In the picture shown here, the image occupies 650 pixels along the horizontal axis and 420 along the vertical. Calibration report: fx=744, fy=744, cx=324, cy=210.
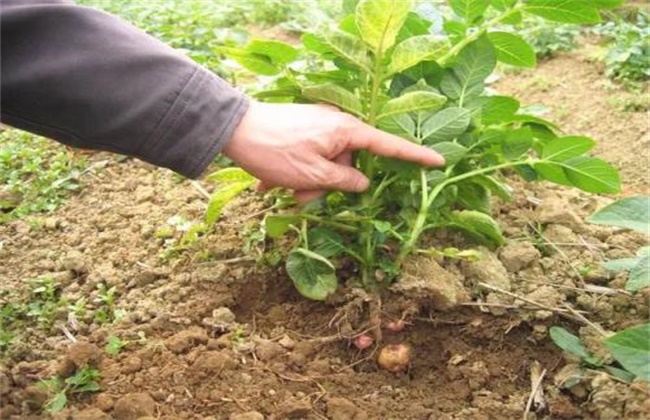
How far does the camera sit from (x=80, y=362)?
1198 mm

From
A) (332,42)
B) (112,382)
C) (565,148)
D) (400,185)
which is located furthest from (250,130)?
(565,148)

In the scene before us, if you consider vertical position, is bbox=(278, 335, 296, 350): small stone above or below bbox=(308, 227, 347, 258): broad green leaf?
below

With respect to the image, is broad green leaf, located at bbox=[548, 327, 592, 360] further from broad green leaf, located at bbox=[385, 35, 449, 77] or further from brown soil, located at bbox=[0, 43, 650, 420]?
broad green leaf, located at bbox=[385, 35, 449, 77]

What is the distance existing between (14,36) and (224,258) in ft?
1.91

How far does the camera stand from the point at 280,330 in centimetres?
131

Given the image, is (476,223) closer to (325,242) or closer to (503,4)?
(325,242)

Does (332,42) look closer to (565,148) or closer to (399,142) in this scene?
(399,142)

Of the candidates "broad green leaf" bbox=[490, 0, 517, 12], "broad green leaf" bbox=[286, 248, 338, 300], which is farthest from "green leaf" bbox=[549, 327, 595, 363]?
"broad green leaf" bbox=[490, 0, 517, 12]

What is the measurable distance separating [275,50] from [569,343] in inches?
27.7

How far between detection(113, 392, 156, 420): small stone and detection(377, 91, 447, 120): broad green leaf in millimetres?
605

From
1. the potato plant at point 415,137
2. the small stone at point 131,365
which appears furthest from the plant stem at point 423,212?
the small stone at point 131,365

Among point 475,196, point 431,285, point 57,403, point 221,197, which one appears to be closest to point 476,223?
point 475,196

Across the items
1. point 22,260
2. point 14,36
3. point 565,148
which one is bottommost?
point 22,260

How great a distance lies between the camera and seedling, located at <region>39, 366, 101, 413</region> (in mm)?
1152
